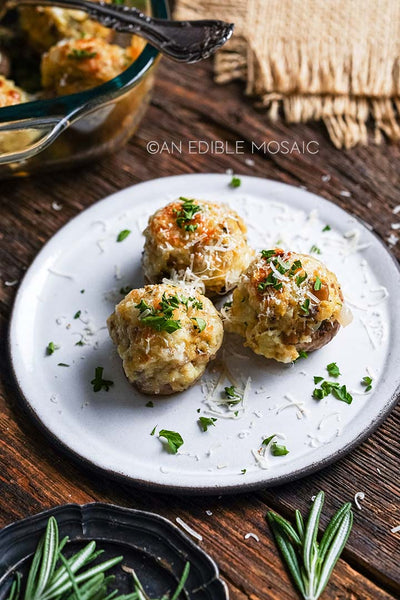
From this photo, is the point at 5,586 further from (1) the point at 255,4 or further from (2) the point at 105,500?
(1) the point at 255,4

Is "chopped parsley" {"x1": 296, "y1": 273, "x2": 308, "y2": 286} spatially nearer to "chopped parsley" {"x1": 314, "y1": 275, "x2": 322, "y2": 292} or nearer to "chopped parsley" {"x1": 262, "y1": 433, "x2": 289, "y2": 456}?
"chopped parsley" {"x1": 314, "y1": 275, "x2": 322, "y2": 292}

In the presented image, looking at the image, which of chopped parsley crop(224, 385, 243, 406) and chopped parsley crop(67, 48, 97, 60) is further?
chopped parsley crop(67, 48, 97, 60)

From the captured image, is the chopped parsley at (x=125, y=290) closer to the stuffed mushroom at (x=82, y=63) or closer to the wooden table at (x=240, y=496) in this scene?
the wooden table at (x=240, y=496)

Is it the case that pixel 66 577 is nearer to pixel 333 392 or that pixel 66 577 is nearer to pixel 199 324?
pixel 199 324

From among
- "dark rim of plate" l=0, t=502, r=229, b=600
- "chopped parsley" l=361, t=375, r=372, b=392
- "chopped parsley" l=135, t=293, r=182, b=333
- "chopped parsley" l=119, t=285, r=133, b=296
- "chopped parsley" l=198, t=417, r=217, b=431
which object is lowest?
"dark rim of plate" l=0, t=502, r=229, b=600

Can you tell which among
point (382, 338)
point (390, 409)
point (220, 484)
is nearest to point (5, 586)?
point (220, 484)

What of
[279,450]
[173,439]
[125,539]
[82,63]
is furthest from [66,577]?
[82,63]

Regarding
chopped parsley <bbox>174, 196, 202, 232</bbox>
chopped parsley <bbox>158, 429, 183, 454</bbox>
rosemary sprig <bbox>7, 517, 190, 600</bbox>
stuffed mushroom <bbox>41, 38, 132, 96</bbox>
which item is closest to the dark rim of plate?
rosemary sprig <bbox>7, 517, 190, 600</bbox>
